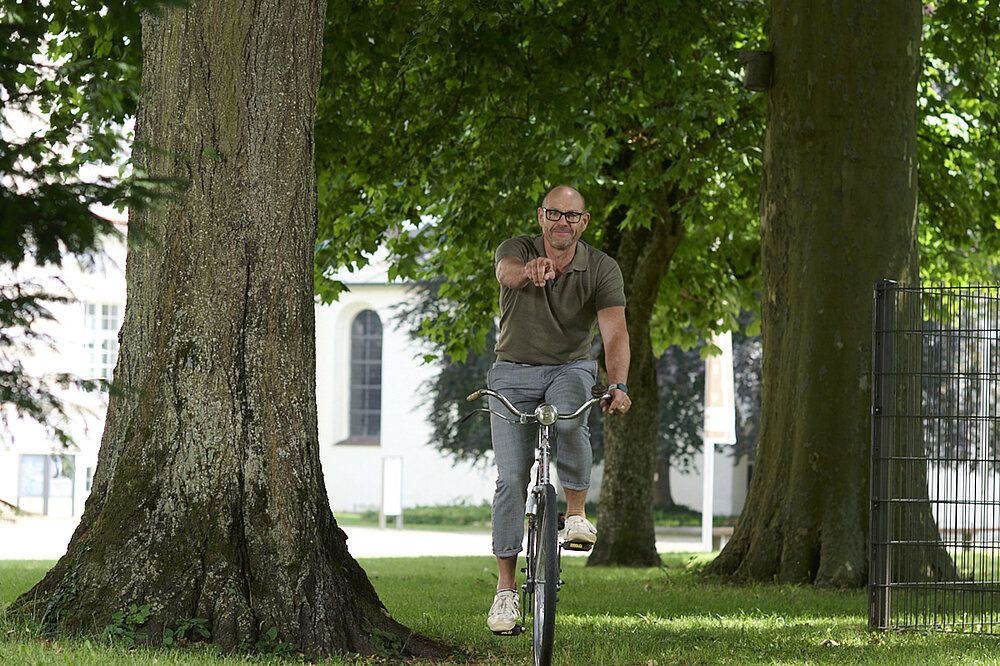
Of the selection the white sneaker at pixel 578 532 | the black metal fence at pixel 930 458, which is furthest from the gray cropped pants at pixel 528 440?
the black metal fence at pixel 930 458

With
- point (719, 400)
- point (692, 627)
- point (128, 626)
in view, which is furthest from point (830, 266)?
point (719, 400)

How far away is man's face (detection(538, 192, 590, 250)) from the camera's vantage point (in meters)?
5.91

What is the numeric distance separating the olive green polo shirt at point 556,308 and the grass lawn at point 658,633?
153 centimetres

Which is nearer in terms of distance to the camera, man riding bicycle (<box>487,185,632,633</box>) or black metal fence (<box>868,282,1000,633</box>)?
man riding bicycle (<box>487,185,632,633</box>)

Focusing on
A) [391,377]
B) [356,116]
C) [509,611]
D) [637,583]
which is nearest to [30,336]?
[509,611]

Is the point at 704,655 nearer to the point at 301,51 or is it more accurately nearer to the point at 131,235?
the point at 301,51

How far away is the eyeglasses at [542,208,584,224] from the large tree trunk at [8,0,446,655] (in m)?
1.23

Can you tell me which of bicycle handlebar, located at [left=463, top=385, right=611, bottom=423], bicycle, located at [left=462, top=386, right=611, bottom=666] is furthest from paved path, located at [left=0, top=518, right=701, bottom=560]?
bicycle handlebar, located at [left=463, top=385, right=611, bottom=423]

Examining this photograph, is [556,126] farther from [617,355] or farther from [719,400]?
[719,400]

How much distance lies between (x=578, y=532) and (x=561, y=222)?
1.49m

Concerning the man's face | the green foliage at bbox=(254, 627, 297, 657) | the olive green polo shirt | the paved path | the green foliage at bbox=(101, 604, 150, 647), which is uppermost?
the man's face

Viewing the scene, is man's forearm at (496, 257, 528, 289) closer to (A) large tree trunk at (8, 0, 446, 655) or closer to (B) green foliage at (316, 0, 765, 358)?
(A) large tree trunk at (8, 0, 446, 655)

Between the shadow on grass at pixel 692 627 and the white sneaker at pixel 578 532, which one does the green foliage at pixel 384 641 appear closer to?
the shadow on grass at pixel 692 627

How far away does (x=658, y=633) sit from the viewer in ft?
23.7
